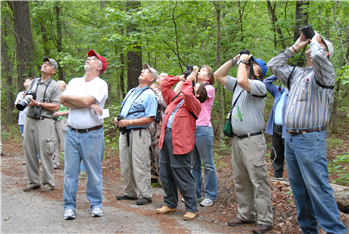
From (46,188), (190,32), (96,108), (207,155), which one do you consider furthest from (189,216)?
(190,32)

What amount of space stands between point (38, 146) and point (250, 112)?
4.17 metres

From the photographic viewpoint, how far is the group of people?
10.1 feet

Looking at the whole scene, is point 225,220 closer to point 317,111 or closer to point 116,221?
point 116,221

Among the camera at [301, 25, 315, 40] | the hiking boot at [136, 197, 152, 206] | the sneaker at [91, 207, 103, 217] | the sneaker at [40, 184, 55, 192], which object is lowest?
the sneaker at [40, 184, 55, 192]

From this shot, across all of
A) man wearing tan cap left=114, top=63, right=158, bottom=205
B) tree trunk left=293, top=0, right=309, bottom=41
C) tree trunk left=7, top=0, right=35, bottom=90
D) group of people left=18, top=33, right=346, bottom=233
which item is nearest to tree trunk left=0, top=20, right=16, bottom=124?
tree trunk left=7, top=0, right=35, bottom=90

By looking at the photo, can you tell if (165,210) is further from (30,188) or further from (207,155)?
(30,188)

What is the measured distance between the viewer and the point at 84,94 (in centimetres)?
419

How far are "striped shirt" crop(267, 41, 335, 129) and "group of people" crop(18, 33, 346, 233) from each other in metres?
0.01

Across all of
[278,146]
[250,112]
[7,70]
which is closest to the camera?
[250,112]

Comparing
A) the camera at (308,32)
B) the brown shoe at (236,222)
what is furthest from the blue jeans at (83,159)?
the camera at (308,32)

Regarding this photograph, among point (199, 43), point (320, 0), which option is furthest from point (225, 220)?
point (320, 0)

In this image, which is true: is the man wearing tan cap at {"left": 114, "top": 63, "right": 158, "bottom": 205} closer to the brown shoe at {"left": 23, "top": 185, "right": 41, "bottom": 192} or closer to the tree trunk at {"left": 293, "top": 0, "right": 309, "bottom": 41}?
the brown shoe at {"left": 23, "top": 185, "right": 41, "bottom": 192}

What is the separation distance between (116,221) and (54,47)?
1533cm

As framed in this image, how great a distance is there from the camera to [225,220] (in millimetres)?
4148
